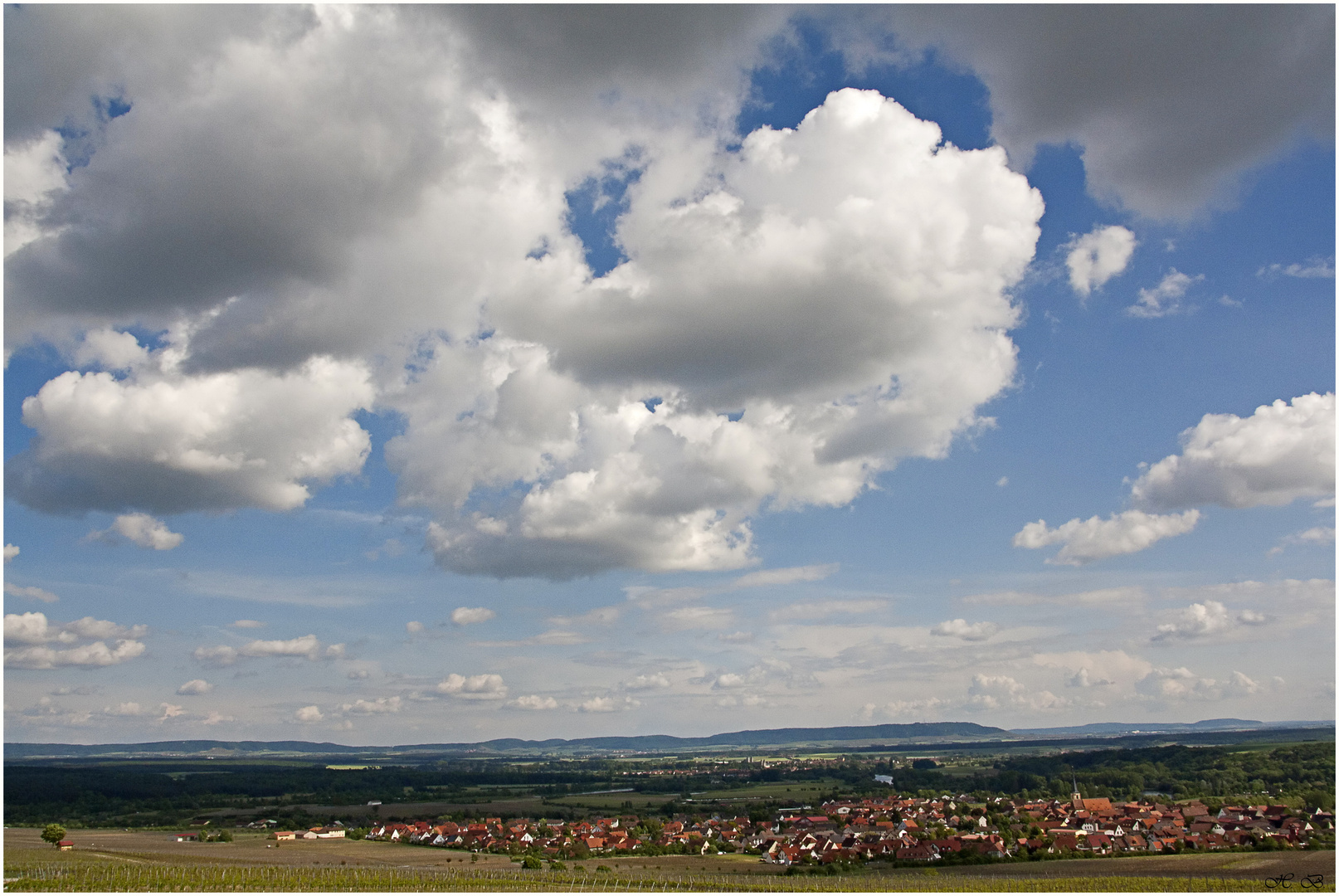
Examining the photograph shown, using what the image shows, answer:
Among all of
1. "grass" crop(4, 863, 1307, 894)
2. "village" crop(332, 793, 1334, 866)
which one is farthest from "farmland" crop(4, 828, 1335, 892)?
"village" crop(332, 793, 1334, 866)

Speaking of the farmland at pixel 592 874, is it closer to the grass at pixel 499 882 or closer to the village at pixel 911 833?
the grass at pixel 499 882

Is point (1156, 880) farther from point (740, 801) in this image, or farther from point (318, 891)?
point (740, 801)

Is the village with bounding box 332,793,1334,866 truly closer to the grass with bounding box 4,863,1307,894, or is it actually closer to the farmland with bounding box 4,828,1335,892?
the farmland with bounding box 4,828,1335,892

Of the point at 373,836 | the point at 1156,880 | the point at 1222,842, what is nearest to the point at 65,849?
the point at 373,836

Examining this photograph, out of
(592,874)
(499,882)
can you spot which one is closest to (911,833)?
(592,874)

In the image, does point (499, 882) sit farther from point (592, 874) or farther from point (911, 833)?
point (911, 833)
